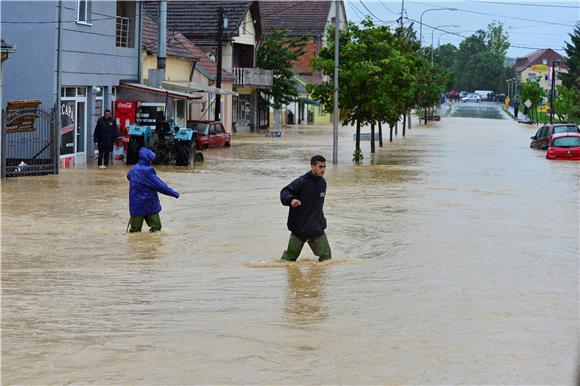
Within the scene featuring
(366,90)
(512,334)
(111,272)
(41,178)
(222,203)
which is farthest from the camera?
(366,90)

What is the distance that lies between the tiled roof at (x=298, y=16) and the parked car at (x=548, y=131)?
140 feet

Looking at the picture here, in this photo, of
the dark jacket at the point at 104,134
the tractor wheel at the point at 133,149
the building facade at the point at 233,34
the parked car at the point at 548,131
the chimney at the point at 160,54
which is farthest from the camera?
the building facade at the point at 233,34

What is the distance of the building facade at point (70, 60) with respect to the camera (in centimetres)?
3316

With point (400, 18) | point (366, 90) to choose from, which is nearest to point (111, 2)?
point (366, 90)

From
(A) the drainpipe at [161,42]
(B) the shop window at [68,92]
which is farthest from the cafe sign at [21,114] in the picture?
(A) the drainpipe at [161,42]

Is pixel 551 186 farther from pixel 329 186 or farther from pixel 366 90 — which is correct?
pixel 366 90

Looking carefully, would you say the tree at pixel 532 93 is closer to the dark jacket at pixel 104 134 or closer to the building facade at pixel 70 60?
the building facade at pixel 70 60

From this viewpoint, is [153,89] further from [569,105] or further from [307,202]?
[569,105]

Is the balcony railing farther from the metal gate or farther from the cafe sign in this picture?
the cafe sign

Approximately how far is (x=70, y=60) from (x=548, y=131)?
25.4m

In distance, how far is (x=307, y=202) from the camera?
15305mm

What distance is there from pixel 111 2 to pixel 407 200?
52.6 ft

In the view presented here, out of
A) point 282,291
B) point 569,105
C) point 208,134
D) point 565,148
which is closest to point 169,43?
point 208,134

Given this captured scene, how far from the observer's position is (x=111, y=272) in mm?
15273
